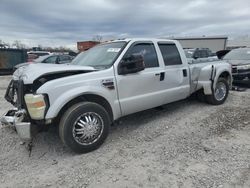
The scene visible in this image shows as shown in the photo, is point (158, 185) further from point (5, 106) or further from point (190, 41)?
point (190, 41)

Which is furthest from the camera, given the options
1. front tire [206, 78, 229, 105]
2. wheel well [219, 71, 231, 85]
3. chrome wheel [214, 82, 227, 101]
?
wheel well [219, 71, 231, 85]

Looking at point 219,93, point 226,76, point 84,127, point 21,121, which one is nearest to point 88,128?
point 84,127

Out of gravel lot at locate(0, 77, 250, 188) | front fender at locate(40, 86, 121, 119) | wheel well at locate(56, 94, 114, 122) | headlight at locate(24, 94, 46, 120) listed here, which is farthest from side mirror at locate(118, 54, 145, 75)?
headlight at locate(24, 94, 46, 120)

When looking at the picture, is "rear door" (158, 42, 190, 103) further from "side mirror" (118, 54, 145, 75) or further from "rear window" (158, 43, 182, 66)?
"side mirror" (118, 54, 145, 75)

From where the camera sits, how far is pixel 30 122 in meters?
3.27

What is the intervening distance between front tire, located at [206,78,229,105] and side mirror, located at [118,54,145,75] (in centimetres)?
280

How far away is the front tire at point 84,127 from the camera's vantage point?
328cm

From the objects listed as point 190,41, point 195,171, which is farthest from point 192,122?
point 190,41

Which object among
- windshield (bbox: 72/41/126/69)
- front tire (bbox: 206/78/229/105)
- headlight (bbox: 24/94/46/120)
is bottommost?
front tire (bbox: 206/78/229/105)

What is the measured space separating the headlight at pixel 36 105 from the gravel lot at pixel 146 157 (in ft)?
2.51

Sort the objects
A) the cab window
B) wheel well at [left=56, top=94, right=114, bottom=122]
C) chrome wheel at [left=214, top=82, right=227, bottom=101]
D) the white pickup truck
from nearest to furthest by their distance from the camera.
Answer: the white pickup truck, wheel well at [left=56, top=94, right=114, bottom=122], the cab window, chrome wheel at [left=214, top=82, right=227, bottom=101]

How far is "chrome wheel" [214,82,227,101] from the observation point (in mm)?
5934

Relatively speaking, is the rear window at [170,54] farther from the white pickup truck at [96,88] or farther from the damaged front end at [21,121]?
the damaged front end at [21,121]

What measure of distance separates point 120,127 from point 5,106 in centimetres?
391
